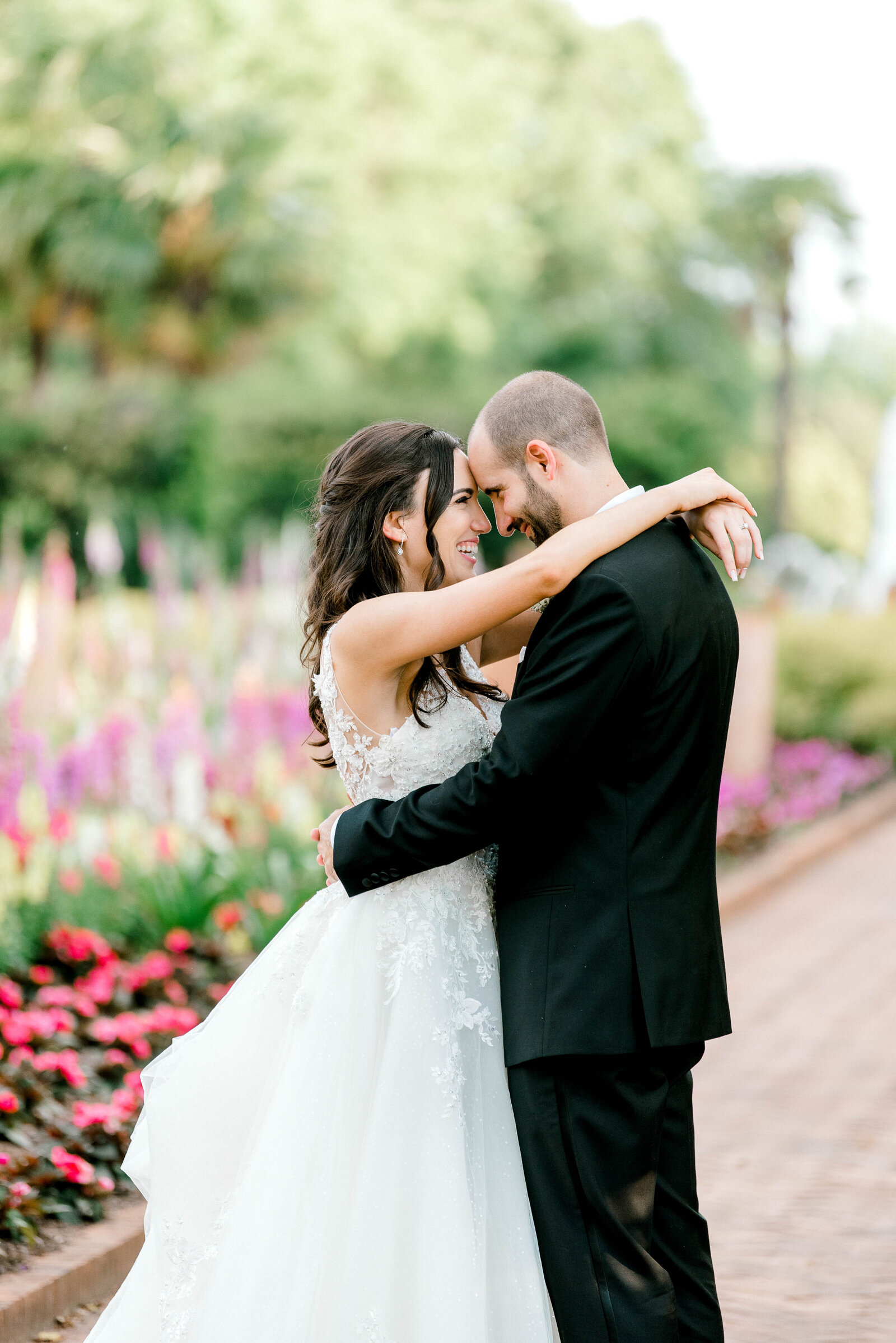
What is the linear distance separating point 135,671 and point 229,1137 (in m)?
5.92

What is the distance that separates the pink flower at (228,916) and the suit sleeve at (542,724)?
155 inches

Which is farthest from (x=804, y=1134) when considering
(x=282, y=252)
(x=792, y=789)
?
(x=282, y=252)

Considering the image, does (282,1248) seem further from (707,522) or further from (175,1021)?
(175,1021)

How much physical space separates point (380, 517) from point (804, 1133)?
3.39m

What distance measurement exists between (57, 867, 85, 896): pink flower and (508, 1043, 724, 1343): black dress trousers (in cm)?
412

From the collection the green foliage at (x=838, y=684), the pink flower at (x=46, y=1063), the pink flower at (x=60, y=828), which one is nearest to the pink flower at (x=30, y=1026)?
the pink flower at (x=46, y=1063)

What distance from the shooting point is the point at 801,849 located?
10609 mm

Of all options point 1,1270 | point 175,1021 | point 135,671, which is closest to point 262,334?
point 135,671

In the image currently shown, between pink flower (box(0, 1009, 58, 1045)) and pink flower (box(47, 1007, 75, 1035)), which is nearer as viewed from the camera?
pink flower (box(0, 1009, 58, 1045))

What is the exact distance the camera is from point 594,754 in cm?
250

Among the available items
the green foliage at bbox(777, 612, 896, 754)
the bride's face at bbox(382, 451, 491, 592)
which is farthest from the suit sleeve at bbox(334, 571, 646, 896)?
the green foliage at bbox(777, 612, 896, 754)

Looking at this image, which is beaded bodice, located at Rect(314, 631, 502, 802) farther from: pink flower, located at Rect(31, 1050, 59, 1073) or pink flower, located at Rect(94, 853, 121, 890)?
pink flower, located at Rect(94, 853, 121, 890)

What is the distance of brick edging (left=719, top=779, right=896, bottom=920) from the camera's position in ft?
29.9

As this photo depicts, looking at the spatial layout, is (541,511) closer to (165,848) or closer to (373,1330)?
(373,1330)
